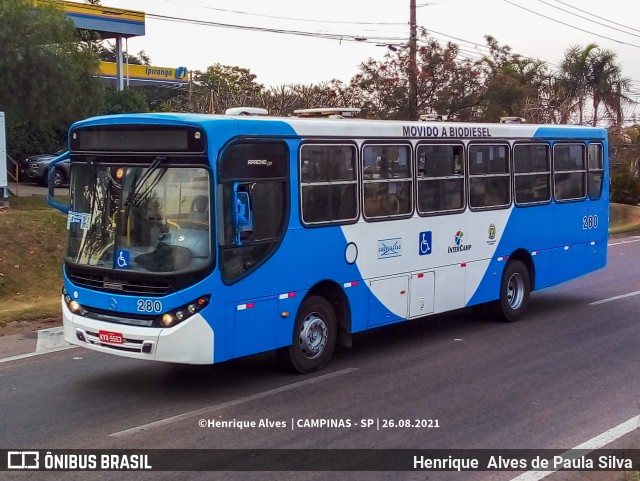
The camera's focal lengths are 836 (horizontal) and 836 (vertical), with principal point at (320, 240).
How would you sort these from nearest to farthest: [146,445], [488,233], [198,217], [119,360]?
[146,445] → [198,217] → [119,360] → [488,233]

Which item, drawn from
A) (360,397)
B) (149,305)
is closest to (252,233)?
(149,305)

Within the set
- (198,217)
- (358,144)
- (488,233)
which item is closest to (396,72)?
(488,233)

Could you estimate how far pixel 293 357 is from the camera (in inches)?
365

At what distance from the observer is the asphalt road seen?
7.27m

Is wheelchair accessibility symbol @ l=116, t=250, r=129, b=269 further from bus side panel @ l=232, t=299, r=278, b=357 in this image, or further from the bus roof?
the bus roof

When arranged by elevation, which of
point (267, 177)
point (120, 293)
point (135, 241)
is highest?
point (267, 177)

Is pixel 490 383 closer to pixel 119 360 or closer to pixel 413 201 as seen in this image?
pixel 413 201

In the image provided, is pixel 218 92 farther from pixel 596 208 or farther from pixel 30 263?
pixel 596 208

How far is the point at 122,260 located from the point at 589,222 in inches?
351

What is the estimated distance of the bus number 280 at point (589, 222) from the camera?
1418 cm

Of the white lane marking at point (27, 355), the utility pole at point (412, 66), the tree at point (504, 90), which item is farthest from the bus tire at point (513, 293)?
the tree at point (504, 90)

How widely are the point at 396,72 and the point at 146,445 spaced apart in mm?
23981

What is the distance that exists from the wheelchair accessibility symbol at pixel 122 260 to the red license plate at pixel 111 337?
667 mm

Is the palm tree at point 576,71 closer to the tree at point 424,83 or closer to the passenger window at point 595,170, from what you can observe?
the tree at point 424,83
